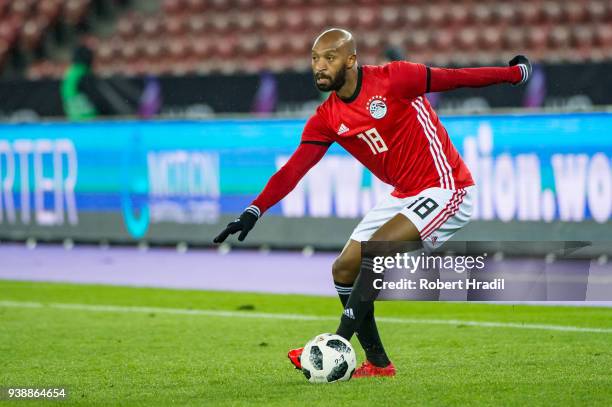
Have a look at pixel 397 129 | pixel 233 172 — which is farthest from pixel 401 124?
pixel 233 172

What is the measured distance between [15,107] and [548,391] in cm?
1373

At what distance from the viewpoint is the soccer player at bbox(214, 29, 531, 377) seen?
272 inches

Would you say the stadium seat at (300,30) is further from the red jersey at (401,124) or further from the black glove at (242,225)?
the black glove at (242,225)

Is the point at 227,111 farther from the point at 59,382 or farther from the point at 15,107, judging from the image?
the point at 59,382

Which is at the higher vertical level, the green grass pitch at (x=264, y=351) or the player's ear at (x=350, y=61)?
the player's ear at (x=350, y=61)

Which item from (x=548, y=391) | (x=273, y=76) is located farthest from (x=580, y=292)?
(x=273, y=76)

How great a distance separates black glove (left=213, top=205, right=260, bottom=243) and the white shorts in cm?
61

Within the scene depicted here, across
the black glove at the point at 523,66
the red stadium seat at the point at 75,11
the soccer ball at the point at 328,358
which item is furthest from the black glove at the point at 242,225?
the red stadium seat at the point at 75,11

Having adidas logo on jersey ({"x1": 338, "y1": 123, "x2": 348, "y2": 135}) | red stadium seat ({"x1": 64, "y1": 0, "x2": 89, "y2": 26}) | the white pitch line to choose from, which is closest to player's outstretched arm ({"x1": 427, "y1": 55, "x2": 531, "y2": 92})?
adidas logo on jersey ({"x1": 338, "y1": 123, "x2": 348, "y2": 135})

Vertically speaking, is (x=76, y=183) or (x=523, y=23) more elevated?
(x=523, y=23)

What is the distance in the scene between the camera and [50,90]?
1850cm

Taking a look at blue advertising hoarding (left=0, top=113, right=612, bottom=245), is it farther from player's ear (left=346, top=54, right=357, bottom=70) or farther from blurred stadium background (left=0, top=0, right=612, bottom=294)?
player's ear (left=346, top=54, right=357, bottom=70)

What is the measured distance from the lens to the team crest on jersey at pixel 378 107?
6941 mm

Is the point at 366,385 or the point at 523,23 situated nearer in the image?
the point at 366,385
